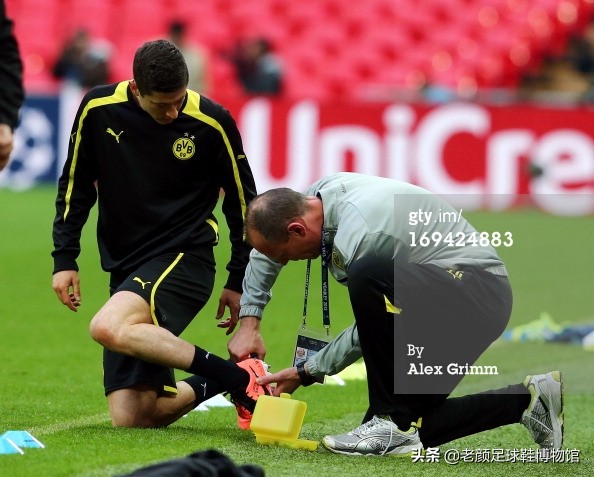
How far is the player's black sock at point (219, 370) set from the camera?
217 inches

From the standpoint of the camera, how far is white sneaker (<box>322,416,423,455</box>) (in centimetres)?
512

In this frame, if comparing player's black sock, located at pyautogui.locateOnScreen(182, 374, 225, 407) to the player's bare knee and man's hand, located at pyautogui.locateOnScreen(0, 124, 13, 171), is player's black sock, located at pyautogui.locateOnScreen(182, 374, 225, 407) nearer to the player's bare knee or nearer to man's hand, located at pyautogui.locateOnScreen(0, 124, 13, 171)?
the player's bare knee

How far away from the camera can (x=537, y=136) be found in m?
15.9

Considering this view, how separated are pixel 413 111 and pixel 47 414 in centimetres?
1051

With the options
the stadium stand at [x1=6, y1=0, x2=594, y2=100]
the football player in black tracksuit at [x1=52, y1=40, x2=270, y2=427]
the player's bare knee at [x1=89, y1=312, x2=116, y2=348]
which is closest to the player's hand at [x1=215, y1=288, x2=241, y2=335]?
the football player in black tracksuit at [x1=52, y1=40, x2=270, y2=427]

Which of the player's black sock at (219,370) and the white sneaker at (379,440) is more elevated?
the player's black sock at (219,370)

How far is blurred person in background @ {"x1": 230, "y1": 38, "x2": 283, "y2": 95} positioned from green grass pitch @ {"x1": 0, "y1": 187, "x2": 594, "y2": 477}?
A: 13.9 ft

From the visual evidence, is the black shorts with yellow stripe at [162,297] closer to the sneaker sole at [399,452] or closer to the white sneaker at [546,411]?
the sneaker sole at [399,452]

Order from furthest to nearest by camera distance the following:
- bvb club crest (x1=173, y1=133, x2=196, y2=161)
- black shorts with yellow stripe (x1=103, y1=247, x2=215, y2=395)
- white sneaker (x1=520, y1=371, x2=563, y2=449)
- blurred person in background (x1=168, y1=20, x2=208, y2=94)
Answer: blurred person in background (x1=168, y1=20, x2=208, y2=94)
bvb club crest (x1=173, y1=133, x2=196, y2=161)
black shorts with yellow stripe (x1=103, y1=247, x2=215, y2=395)
white sneaker (x1=520, y1=371, x2=563, y2=449)

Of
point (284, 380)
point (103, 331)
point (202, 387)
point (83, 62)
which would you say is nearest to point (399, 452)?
point (284, 380)

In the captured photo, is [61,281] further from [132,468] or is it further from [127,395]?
[132,468]

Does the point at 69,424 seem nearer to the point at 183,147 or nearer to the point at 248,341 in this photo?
the point at 248,341

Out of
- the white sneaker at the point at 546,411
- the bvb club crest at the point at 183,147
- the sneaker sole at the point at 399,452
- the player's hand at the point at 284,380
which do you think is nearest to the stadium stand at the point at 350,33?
the bvb club crest at the point at 183,147

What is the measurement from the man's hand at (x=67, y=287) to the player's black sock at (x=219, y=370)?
74cm
